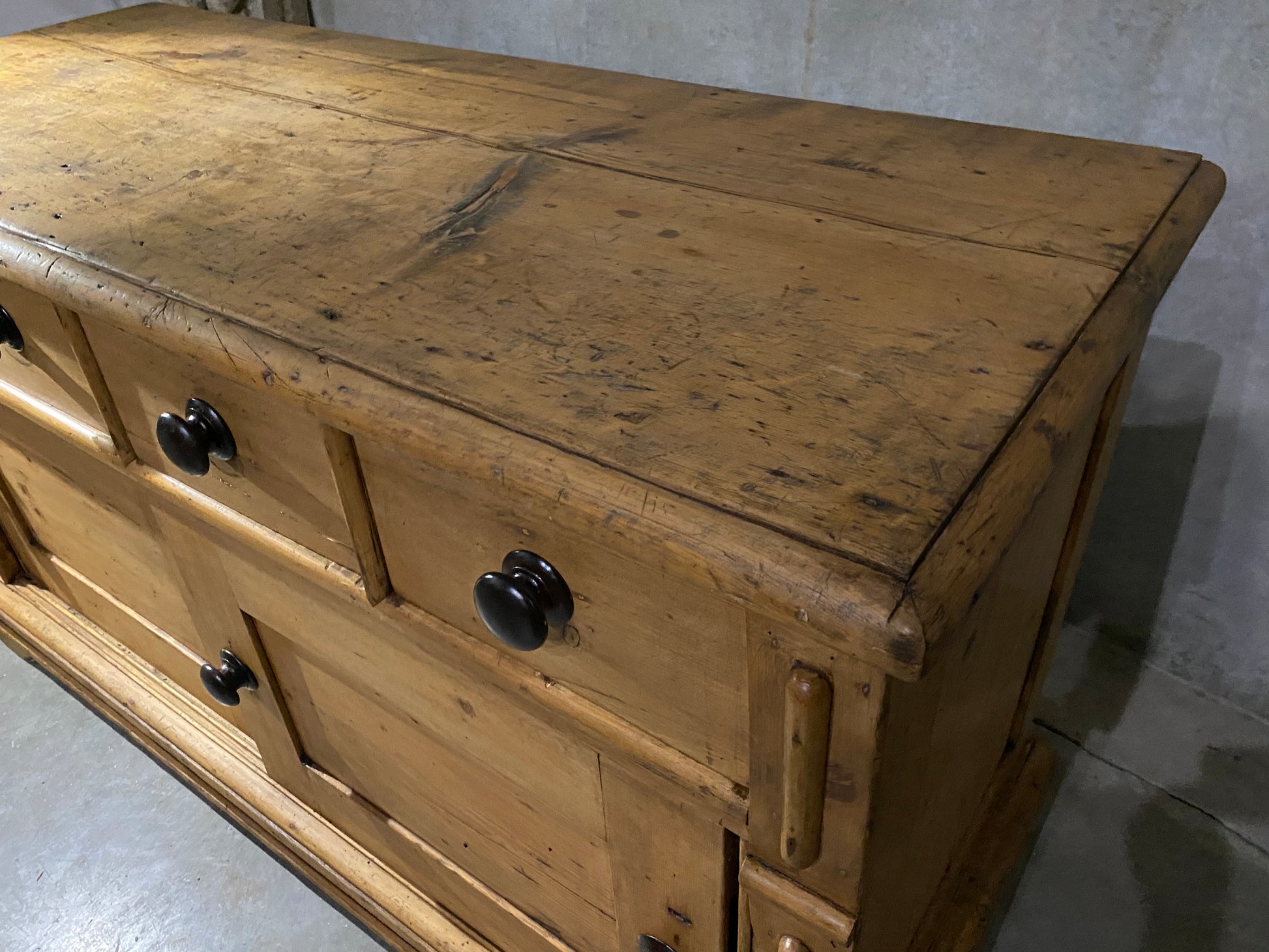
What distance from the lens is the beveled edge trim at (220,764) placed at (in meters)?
0.94

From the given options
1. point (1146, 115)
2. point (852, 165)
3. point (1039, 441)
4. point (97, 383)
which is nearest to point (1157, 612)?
point (1146, 115)

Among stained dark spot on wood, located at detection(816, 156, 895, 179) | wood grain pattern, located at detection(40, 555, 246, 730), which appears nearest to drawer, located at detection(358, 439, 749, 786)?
stained dark spot on wood, located at detection(816, 156, 895, 179)

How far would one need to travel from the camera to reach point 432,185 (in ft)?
2.46

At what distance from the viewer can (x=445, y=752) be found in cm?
76

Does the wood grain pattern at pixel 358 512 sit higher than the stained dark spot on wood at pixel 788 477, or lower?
lower

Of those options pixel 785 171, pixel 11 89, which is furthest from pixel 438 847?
pixel 11 89

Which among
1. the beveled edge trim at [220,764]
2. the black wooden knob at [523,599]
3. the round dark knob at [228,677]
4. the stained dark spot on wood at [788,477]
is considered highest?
the stained dark spot on wood at [788,477]

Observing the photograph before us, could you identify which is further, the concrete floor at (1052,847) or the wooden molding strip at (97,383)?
the concrete floor at (1052,847)

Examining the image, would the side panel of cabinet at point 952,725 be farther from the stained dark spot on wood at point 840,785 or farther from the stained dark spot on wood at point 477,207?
the stained dark spot on wood at point 477,207

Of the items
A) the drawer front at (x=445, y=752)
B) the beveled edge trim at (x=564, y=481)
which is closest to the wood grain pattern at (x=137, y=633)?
the drawer front at (x=445, y=752)

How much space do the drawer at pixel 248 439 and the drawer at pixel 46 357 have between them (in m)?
0.05

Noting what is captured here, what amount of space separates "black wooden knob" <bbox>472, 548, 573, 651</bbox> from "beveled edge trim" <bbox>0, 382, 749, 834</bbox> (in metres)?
0.07

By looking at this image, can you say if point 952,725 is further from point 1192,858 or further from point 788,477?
point 1192,858

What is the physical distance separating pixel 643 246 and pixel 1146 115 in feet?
1.87
